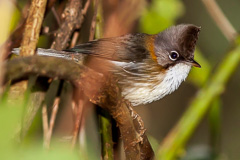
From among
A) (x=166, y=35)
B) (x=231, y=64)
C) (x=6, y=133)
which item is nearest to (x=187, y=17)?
(x=166, y=35)

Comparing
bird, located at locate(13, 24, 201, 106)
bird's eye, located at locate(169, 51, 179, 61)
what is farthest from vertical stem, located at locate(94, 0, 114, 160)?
bird's eye, located at locate(169, 51, 179, 61)

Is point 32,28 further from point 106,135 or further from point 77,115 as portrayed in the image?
point 106,135

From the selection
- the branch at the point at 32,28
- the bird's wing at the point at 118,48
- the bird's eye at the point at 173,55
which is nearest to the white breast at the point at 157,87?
the bird's eye at the point at 173,55

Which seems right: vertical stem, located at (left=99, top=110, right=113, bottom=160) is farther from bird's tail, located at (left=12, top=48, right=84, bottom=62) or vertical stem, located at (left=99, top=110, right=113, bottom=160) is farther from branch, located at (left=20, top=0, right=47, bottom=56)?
branch, located at (left=20, top=0, right=47, bottom=56)

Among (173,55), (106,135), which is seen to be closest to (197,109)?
(106,135)

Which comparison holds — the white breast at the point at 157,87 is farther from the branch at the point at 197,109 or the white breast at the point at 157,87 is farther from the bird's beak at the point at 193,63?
the branch at the point at 197,109

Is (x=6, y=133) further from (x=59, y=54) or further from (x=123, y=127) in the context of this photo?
(x=59, y=54)
